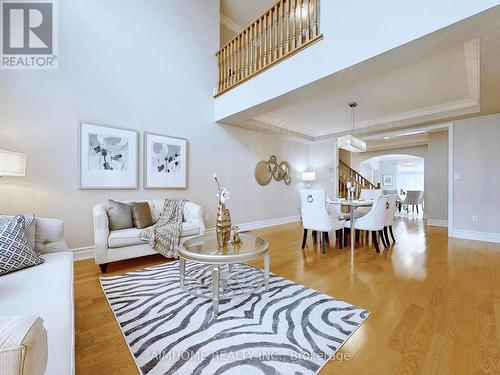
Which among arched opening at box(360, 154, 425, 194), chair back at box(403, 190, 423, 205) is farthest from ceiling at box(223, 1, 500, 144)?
arched opening at box(360, 154, 425, 194)

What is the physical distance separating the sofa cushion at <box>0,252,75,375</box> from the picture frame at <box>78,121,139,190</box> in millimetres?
1728

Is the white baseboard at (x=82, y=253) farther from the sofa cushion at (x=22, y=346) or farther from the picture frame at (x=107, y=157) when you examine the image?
the sofa cushion at (x=22, y=346)

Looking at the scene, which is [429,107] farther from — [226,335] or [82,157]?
[82,157]

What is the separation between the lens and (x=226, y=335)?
144cm

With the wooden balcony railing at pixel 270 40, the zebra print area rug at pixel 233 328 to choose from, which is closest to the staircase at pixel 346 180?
the wooden balcony railing at pixel 270 40

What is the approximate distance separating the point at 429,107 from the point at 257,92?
3562 mm

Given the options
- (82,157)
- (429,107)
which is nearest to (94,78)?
(82,157)

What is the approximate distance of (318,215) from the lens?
3.26 m

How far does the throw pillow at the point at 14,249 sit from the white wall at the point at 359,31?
2952 millimetres

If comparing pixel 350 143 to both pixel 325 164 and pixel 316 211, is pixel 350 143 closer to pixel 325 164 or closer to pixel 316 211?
pixel 316 211

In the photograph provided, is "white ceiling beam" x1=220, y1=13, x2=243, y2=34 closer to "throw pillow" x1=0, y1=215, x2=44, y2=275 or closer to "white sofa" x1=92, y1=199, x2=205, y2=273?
"white sofa" x1=92, y1=199, x2=205, y2=273

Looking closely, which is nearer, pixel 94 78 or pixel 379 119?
pixel 94 78

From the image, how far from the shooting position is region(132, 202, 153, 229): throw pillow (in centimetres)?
293

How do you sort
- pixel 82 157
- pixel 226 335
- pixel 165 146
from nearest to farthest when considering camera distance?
pixel 226 335, pixel 82 157, pixel 165 146
